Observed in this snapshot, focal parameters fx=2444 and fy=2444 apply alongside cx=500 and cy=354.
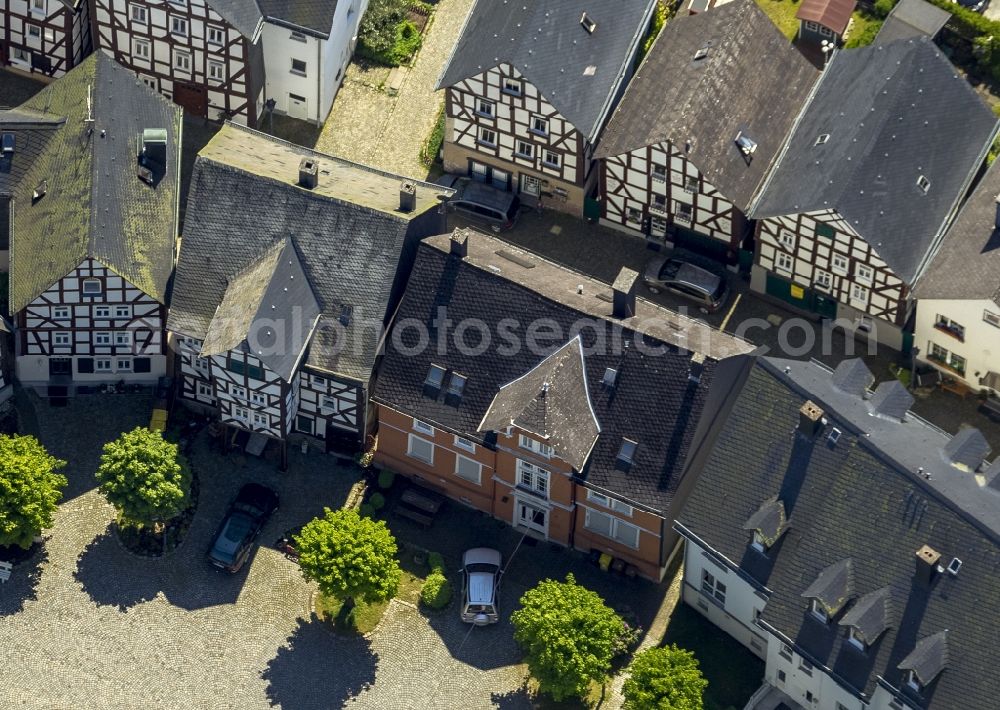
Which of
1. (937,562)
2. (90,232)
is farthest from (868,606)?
(90,232)

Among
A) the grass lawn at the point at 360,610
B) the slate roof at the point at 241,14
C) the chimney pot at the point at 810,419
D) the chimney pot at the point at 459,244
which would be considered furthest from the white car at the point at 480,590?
the slate roof at the point at 241,14

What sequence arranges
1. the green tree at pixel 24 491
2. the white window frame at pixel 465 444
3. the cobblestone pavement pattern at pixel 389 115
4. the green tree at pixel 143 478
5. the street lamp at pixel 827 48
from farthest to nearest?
1. the street lamp at pixel 827 48
2. the cobblestone pavement pattern at pixel 389 115
3. the white window frame at pixel 465 444
4. the green tree at pixel 143 478
5. the green tree at pixel 24 491

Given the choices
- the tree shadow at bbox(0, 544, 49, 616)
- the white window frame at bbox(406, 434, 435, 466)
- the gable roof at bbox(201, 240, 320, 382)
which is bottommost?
the tree shadow at bbox(0, 544, 49, 616)

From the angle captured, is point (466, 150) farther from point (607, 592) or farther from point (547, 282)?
point (607, 592)

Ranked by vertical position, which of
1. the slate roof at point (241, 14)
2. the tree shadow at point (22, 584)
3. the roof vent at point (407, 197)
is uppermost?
the slate roof at point (241, 14)

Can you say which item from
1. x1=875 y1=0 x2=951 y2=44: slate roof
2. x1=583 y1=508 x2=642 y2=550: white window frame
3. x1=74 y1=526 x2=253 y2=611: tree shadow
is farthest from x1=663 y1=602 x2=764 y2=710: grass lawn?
x1=875 y1=0 x2=951 y2=44: slate roof

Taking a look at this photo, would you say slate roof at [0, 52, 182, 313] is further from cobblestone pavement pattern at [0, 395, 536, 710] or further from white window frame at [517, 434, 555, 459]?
white window frame at [517, 434, 555, 459]

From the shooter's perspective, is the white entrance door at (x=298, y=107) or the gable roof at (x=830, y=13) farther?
the gable roof at (x=830, y=13)

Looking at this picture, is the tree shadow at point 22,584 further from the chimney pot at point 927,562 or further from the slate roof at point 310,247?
the chimney pot at point 927,562
